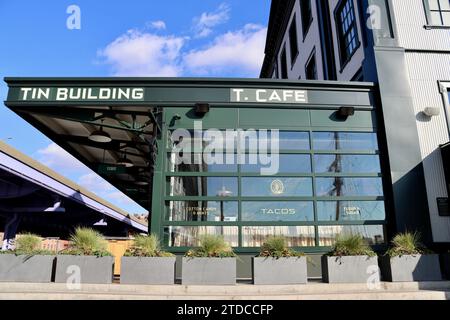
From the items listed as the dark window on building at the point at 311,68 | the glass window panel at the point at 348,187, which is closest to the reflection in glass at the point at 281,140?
the glass window panel at the point at 348,187

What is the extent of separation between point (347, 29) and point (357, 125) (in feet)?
20.0

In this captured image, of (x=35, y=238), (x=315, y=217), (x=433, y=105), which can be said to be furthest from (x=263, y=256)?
(x=433, y=105)

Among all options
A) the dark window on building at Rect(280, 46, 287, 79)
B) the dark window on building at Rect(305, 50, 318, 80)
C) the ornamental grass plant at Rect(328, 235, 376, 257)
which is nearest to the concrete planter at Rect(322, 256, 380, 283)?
the ornamental grass plant at Rect(328, 235, 376, 257)

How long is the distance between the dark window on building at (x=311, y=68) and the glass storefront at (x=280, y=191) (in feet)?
30.7

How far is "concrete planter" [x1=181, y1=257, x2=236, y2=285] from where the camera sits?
7410mm

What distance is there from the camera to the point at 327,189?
9906 mm

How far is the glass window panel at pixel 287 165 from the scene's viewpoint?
392 inches

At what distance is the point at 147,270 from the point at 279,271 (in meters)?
2.75

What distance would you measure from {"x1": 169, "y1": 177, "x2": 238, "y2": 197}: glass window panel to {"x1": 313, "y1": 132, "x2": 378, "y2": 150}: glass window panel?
2712 millimetres

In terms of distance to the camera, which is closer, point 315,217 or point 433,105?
point 315,217

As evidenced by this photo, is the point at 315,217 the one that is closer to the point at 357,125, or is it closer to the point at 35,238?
the point at 357,125

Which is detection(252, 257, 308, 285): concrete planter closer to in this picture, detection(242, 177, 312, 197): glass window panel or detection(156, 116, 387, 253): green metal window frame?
detection(156, 116, 387, 253): green metal window frame
